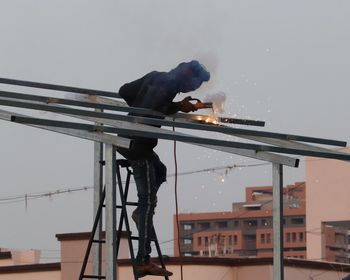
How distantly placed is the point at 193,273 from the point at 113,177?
8.89 metres

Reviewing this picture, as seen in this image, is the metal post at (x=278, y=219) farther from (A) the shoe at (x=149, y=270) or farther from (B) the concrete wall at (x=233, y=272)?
(B) the concrete wall at (x=233, y=272)

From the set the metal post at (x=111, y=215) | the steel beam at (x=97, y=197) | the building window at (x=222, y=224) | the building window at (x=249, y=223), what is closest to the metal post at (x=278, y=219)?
the metal post at (x=111, y=215)

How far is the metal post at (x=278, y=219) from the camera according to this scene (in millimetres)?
9836

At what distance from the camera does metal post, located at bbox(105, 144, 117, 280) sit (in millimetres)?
8961

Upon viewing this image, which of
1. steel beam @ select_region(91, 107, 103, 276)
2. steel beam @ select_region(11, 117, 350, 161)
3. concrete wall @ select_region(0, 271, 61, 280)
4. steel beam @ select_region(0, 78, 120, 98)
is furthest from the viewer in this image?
concrete wall @ select_region(0, 271, 61, 280)

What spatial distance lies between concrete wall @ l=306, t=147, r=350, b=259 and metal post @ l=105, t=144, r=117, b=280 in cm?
2437

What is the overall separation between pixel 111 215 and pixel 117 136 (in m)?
0.63

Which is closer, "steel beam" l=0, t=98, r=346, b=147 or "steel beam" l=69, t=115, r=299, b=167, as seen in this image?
"steel beam" l=0, t=98, r=346, b=147

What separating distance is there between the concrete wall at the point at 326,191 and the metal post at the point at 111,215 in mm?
24370

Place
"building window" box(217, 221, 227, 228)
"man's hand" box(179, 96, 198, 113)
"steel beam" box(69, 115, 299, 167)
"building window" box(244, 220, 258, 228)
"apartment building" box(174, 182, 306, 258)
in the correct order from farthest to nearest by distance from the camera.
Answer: "building window" box(244, 220, 258, 228) → "building window" box(217, 221, 227, 228) → "apartment building" box(174, 182, 306, 258) → "man's hand" box(179, 96, 198, 113) → "steel beam" box(69, 115, 299, 167)

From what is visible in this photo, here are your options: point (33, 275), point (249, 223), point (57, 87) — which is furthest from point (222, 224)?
point (57, 87)

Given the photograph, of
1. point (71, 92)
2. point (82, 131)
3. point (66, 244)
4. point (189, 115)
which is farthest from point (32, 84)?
point (66, 244)

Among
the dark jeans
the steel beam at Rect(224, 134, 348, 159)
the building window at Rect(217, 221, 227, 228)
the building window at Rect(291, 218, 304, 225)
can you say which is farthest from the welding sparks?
the building window at Rect(217, 221, 227, 228)

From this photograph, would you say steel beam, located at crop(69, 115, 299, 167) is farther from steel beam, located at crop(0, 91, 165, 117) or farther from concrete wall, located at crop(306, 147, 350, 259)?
concrete wall, located at crop(306, 147, 350, 259)
